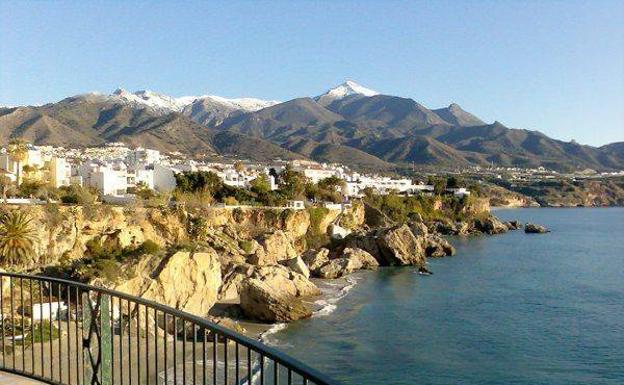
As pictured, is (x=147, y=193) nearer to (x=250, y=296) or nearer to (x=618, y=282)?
(x=250, y=296)

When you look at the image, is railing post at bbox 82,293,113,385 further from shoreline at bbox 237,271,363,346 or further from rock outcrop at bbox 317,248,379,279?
rock outcrop at bbox 317,248,379,279

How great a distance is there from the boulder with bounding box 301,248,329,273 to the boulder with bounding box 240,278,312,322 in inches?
505

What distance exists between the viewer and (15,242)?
2372 cm

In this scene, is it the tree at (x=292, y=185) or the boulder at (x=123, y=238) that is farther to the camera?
the tree at (x=292, y=185)

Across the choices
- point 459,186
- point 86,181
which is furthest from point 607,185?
point 86,181

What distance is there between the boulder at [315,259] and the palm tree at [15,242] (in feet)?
60.6

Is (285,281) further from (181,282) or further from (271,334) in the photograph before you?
(271,334)

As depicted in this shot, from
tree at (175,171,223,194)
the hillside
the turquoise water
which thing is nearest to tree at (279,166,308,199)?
tree at (175,171,223,194)

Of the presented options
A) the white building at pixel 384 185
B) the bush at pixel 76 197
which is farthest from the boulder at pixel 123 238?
the white building at pixel 384 185

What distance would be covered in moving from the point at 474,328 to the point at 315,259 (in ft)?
54.4

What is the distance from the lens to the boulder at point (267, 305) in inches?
984

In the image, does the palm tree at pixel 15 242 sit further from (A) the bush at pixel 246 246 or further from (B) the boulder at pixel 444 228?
(B) the boulder at pixel 444 228

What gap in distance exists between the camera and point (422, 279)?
38062 millimetres

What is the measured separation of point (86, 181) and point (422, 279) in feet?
95.6
